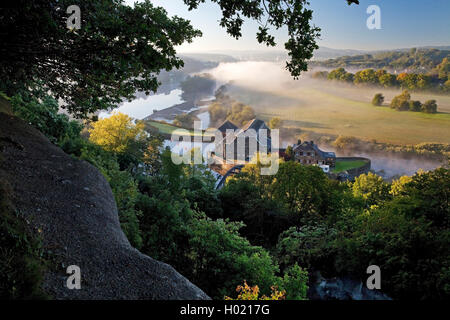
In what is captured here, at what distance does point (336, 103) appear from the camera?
162250 millimetres

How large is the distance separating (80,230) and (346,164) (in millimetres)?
83790

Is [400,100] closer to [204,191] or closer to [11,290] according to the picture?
[204,191]

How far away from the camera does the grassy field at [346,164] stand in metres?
77.6

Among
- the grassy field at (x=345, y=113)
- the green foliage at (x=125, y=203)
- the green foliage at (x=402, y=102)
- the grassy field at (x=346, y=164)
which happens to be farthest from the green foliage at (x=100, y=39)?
the green foliage at (x=402, y=102)

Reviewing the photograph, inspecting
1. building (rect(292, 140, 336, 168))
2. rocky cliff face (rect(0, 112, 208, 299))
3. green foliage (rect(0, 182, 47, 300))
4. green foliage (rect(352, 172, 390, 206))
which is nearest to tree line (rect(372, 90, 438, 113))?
building (rect(292, 140, 336, 168))

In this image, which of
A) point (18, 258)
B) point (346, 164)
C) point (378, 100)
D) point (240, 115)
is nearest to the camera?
point (18, 258)

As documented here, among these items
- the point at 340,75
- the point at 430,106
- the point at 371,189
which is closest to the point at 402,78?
the point at 430,106

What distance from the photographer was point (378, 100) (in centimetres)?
15062

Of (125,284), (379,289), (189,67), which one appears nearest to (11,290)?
(125,284)

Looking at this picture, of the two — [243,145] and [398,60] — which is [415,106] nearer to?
[398,60]

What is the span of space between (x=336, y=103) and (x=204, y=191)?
485ft

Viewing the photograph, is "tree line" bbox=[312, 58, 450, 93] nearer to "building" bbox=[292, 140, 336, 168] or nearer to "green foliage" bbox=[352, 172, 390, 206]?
"building" bbox=[292, 140, 336, 168]
